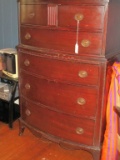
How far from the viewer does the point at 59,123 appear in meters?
1.93

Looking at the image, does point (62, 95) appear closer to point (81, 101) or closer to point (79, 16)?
point (81, 101)

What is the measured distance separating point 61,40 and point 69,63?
18 cm

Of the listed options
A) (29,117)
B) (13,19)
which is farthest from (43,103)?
(13,19)

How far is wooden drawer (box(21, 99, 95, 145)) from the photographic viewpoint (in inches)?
72.0

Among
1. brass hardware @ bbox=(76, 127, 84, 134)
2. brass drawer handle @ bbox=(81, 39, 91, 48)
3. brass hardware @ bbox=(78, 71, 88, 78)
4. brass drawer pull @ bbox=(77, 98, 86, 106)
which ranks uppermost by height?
brass drawer handle @ bbox=(81, 39, 91, 48)

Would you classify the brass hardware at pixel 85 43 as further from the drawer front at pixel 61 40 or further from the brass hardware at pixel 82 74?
the brass hardware at pixel 82 74

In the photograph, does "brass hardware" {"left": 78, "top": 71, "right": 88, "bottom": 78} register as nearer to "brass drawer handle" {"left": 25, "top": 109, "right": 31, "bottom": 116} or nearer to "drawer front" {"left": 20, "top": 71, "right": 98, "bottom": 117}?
"drawer front" {"left": 20, "top": 71, "right": 98, "bottom": 117}

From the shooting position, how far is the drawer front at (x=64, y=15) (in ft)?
5.01

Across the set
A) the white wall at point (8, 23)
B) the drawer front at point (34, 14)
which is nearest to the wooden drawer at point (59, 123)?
the drawer front at point (34, 14)

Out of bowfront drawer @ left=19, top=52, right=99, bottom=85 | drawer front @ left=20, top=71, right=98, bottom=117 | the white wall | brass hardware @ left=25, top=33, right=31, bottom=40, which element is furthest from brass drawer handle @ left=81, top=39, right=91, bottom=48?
the white wall

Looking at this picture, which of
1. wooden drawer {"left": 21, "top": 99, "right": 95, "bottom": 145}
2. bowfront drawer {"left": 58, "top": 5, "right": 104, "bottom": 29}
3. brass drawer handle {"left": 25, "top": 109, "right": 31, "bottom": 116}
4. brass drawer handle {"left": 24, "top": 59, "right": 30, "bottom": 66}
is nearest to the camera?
bowfront drawer {"left": 58, "top": 5, "right": 104, "bottom": 29}

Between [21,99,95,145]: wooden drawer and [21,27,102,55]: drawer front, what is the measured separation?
54 centimetres

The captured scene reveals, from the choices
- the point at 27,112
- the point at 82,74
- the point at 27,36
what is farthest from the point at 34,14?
the point at 27,112

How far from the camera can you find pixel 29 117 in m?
2.14
